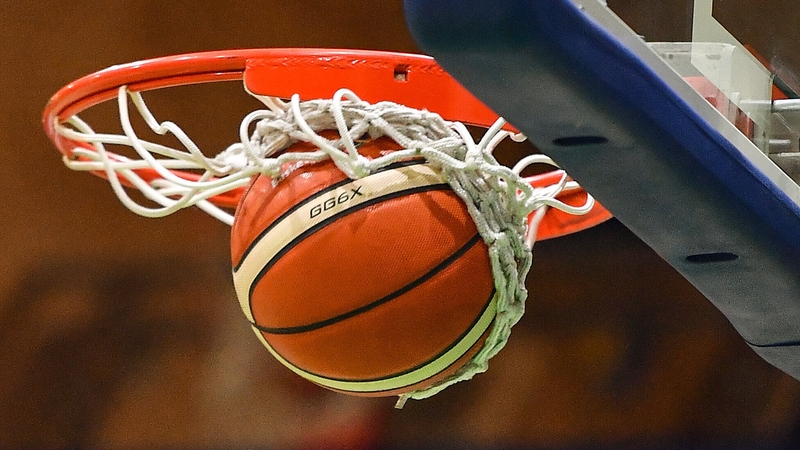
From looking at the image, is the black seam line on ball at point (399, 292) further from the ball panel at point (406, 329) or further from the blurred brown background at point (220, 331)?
the blurred brown background at point (220, 331)

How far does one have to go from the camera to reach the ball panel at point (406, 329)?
2.32 ft

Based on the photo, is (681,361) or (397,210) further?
(681,361)

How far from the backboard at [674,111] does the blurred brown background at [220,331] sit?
0.80 metres

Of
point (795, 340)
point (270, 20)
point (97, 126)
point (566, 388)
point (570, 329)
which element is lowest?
point (566, 388)

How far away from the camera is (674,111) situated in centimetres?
53

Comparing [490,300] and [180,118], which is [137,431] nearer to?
[180,118]

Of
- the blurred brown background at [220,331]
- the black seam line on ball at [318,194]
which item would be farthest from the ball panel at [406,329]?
the blurred brown background at [220,331]

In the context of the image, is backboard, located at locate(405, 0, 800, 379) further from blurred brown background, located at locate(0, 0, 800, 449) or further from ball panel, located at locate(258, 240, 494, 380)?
blurred brown background, located at locate(0, 0, 800, 449)

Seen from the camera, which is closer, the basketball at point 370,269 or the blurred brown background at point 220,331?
the basketball at point 370,269

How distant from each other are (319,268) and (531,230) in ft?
1.24

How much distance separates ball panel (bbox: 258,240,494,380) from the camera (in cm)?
71

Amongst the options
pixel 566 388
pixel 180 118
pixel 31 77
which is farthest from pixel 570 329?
pixel 31 77

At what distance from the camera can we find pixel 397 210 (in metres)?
0.71

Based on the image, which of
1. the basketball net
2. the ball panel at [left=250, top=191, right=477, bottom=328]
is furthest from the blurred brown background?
the ball panel at [left=250, top=191, right=477, bottom=328]
